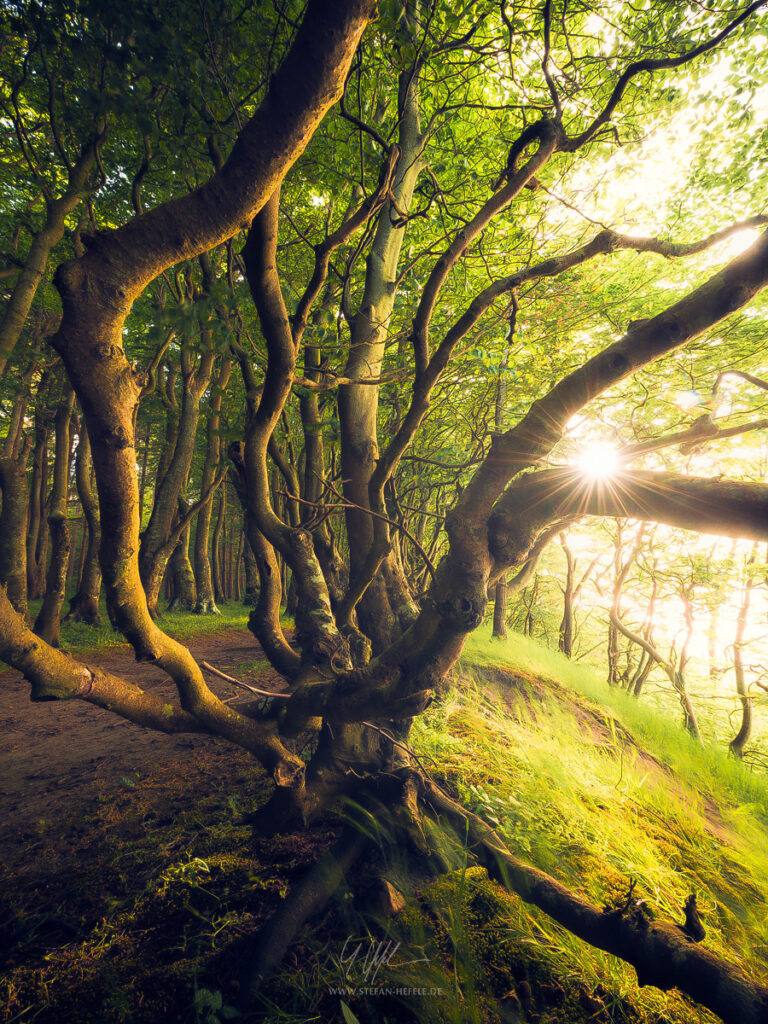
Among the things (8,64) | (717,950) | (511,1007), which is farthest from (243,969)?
(8,64)

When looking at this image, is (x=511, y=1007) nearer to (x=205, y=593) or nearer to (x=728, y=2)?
(x=728, y=2)

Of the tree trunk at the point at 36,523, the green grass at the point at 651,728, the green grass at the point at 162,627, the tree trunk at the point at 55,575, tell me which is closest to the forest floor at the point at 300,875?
the green grass at the point at 651,728

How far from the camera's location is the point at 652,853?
3059 millimetres

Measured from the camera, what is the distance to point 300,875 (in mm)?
2322

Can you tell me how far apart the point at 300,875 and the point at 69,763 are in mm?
3097

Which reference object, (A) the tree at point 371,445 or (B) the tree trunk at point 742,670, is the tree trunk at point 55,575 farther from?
(B) the tree trunk at point 742,670

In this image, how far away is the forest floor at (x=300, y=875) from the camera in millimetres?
1717

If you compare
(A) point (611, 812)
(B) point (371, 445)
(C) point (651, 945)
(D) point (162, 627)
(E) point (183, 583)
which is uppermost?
(B) point (371, 445)

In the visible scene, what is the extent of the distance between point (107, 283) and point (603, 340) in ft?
28.0

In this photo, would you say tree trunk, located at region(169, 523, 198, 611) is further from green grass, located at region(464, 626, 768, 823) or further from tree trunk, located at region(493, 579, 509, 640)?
tree trunk, located at region(493, 579, 509, 640)

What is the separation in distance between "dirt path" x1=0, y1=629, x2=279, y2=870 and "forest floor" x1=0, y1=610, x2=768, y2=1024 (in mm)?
23

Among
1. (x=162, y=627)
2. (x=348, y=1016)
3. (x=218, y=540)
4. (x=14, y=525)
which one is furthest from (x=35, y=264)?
(x=218, y=540)

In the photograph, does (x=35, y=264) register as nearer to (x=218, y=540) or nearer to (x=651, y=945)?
(x=651, y=945)

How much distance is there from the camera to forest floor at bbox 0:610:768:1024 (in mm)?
1717
